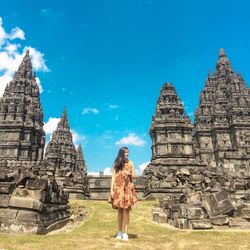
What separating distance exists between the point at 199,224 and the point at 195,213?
62 centimetres

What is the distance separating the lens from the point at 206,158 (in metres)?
55.7

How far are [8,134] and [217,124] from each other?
4078cm

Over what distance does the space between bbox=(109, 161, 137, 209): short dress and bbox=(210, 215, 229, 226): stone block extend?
4.72 meters

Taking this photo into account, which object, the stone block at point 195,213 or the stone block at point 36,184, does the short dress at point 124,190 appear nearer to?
the stone block at point 36,184

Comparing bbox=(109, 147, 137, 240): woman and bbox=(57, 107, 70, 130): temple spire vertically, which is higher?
bbox=(57, 107, 70, 130): temple spire

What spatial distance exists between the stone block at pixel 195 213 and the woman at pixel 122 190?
3.90m

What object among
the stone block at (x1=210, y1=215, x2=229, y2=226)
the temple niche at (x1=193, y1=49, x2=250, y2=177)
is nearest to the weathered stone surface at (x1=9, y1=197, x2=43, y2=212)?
the stone block at (x1=210, y1=215, x2=229, y2=226)

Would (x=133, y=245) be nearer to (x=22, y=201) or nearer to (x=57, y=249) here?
(x=57, y=249)

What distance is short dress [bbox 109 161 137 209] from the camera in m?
6.54

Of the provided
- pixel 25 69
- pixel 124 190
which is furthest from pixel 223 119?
pixel 124 190

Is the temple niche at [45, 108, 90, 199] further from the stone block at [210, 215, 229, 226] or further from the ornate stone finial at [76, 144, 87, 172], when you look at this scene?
the stone block at [210, 215, 229, 226]

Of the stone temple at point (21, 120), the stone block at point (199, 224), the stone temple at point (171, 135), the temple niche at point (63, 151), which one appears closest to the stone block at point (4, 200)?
the stone block at point (199, 224)

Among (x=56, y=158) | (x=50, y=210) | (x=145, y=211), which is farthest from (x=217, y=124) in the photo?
(x=50, y=210)

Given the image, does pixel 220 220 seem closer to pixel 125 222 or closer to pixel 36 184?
pixel 125 222
